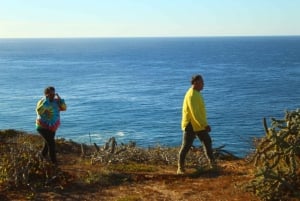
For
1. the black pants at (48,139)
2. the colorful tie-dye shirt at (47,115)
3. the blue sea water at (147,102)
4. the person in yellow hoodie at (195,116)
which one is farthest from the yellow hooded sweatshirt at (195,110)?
the blue sea water at (147,102)

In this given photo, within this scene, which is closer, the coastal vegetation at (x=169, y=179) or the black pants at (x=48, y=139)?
the coastal vegetation at (x=169, y=179)

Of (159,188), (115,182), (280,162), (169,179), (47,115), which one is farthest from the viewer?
(47,115)

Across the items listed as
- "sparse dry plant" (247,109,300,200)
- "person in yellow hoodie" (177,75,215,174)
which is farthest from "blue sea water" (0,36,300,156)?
"sparse dry plant" (247,109,300,200)

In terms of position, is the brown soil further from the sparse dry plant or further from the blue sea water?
the blue sea water

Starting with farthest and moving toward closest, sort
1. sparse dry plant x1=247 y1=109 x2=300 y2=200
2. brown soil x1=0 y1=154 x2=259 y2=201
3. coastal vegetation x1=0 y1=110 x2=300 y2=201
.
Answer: brown soil x1=0 y1=154 x2=259 y2=201, coastal vegetation x1=0 y1=110 x2=300 y2=201, sparse dry plant x1=247 y1=109 x2=300 y2=200

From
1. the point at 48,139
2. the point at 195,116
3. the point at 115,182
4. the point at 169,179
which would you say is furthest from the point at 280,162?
the point at 48,139

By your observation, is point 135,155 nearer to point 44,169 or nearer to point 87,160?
point 87,160

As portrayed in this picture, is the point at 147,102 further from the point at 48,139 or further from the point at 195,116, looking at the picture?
the point at 195,116

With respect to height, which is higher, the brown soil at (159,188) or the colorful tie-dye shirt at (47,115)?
the colorful tie-dye shirt at (47,115)

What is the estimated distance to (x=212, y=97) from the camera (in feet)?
197

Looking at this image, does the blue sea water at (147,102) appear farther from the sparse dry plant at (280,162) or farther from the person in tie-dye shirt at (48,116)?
the sparse dry plant at (280,162)

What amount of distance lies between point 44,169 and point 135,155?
3.82 meters

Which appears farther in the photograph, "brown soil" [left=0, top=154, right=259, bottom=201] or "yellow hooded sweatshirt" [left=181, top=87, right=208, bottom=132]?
"yellow hooded sweatshirt" [left=181, top=87, right=208, bottom=132]

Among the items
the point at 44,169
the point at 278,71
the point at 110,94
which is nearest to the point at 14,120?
the point at 110,94
